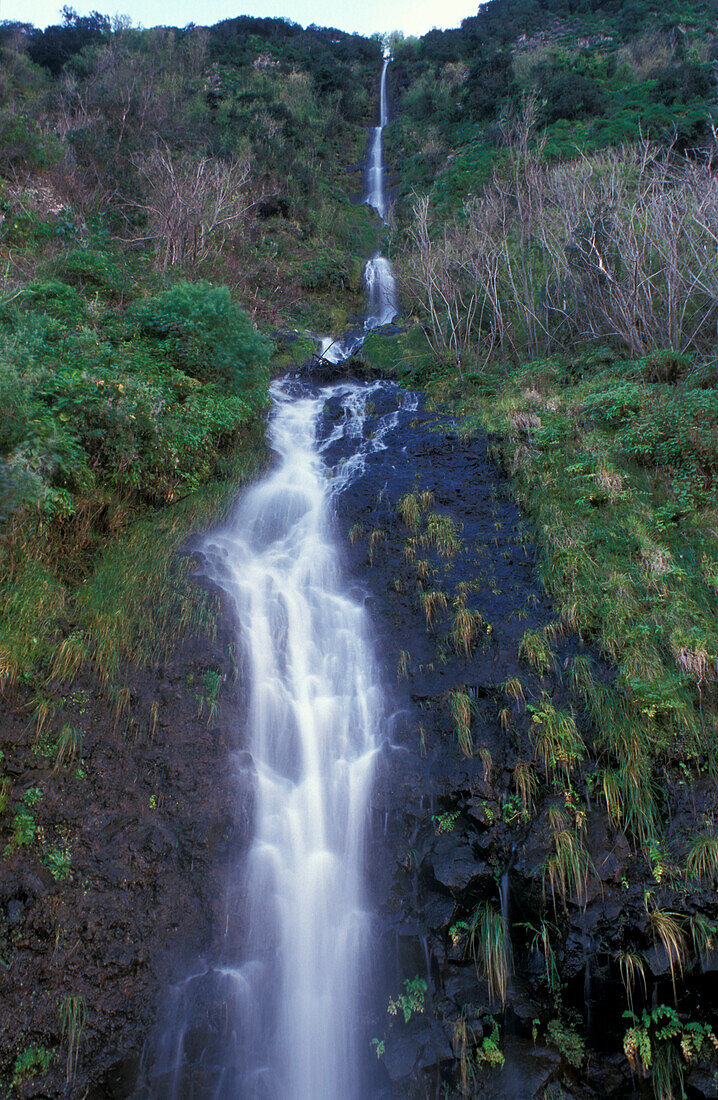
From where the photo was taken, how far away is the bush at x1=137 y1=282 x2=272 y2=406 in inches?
361

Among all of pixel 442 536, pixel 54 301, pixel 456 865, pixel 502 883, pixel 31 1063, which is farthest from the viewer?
pixel 54 301

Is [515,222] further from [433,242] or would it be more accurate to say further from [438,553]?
[438,553]

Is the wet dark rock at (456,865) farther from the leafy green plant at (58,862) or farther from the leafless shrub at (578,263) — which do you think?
the leafless shrub at (578,263)

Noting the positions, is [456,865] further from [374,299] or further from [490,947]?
[374,299]

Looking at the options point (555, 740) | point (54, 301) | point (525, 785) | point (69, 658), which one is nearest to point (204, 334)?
point (54, 301)

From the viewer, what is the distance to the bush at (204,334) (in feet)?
30.1

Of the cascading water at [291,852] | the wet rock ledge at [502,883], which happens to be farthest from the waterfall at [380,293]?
the wet rock ledge at [502,883]

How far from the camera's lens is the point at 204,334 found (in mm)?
9227

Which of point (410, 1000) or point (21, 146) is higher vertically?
point (21, 146)

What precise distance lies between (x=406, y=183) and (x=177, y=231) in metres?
13.4

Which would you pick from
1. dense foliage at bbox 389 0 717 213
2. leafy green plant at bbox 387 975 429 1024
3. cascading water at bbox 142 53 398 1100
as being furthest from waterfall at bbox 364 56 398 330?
leafy green plant at bbox 387 975 429 1024

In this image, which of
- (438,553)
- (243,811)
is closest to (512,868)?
(243,811)

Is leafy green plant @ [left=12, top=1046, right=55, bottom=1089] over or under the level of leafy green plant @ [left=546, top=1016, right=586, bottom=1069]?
over

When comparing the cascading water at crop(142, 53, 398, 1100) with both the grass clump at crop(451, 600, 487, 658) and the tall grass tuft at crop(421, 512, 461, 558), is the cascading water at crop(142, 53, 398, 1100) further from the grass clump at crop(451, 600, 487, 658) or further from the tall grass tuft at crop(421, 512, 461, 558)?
the tall grass tuft at crop(421, 512, 461, 558)
